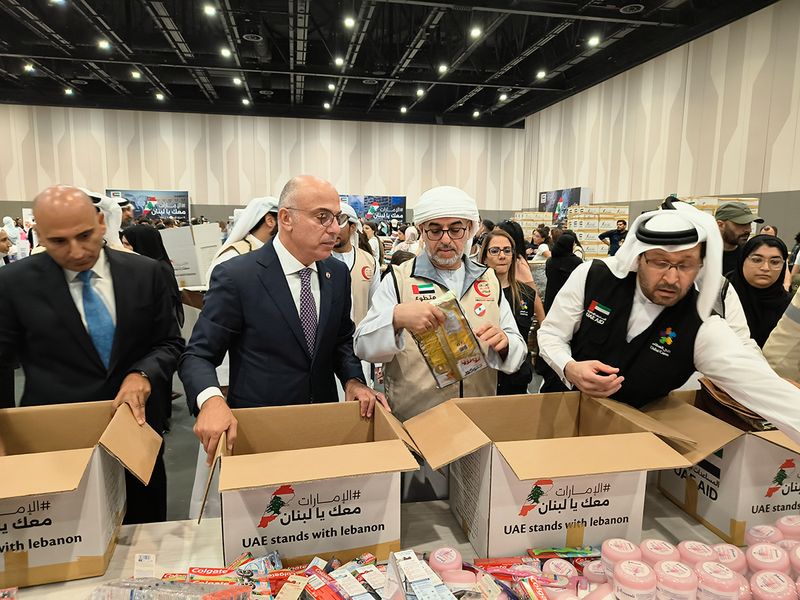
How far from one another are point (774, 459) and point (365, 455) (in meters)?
1.08

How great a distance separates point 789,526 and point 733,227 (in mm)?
3219

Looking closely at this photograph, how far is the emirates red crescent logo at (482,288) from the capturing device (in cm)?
198

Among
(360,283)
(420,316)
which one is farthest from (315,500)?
(360,283)

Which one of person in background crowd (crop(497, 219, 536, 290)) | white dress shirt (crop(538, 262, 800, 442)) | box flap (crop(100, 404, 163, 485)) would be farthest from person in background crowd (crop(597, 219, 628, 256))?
box flap (crop(100, 404, 163, 485))

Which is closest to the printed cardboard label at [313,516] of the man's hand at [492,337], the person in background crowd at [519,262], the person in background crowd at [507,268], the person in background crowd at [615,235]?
the man's hand at [492,337]

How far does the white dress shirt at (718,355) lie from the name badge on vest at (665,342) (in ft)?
0.17

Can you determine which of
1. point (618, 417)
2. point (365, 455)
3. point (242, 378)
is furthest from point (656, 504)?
point (242, 378)

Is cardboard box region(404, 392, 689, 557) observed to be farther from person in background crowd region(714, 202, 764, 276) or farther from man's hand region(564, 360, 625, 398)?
person in background crowd region(714, 202, 764, 276)

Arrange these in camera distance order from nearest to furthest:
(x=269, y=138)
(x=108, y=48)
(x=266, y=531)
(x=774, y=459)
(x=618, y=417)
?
1. (x=266, y=531)
2. (x=774, y=459)
3. (x=618, y=417)
4. (x=108, y=48)
5. (x=269, y=138)

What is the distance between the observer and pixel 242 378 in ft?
5.85

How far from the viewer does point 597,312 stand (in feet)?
5.60

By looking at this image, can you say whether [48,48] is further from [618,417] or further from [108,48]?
[618,417]

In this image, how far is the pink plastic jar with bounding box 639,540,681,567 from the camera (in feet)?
3.85

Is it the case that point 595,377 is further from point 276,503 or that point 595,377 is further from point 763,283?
point 763,283
